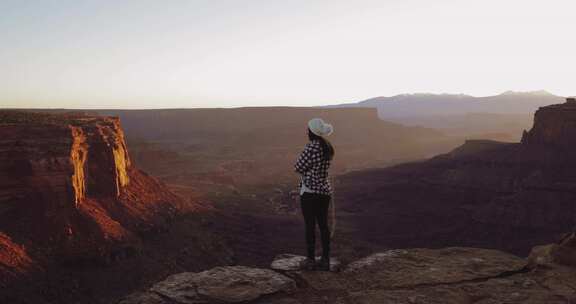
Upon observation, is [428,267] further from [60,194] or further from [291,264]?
[60,194]

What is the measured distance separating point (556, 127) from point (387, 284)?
126 feet

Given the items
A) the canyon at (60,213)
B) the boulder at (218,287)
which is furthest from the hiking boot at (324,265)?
the canyon at (60,213)

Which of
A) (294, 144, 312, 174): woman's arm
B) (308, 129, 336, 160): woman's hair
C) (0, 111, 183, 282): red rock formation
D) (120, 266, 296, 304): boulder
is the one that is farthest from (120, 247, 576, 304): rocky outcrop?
(0, 111, 183, 282): red rock formation

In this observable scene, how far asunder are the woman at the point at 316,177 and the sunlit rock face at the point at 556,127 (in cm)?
3719

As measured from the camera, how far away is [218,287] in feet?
20.9

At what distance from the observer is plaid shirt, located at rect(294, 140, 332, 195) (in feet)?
23.0

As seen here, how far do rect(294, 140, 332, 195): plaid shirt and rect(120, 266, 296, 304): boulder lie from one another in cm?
130

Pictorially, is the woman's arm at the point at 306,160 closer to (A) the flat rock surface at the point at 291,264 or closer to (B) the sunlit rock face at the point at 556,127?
(A) the flat rock surface at the point at 291,264

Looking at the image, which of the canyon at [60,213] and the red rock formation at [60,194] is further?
the red rock formation at [60,194]

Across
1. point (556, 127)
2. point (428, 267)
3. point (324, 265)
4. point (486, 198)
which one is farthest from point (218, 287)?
point (556, 127)

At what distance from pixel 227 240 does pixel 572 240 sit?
75.7ft

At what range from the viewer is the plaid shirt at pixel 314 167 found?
7000mm

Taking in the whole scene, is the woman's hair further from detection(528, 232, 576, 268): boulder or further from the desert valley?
detection(528, 232, 576, 268): boulder

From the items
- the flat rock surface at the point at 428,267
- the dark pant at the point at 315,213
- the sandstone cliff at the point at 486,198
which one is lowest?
the sandstone cliff at the point at 486,198
